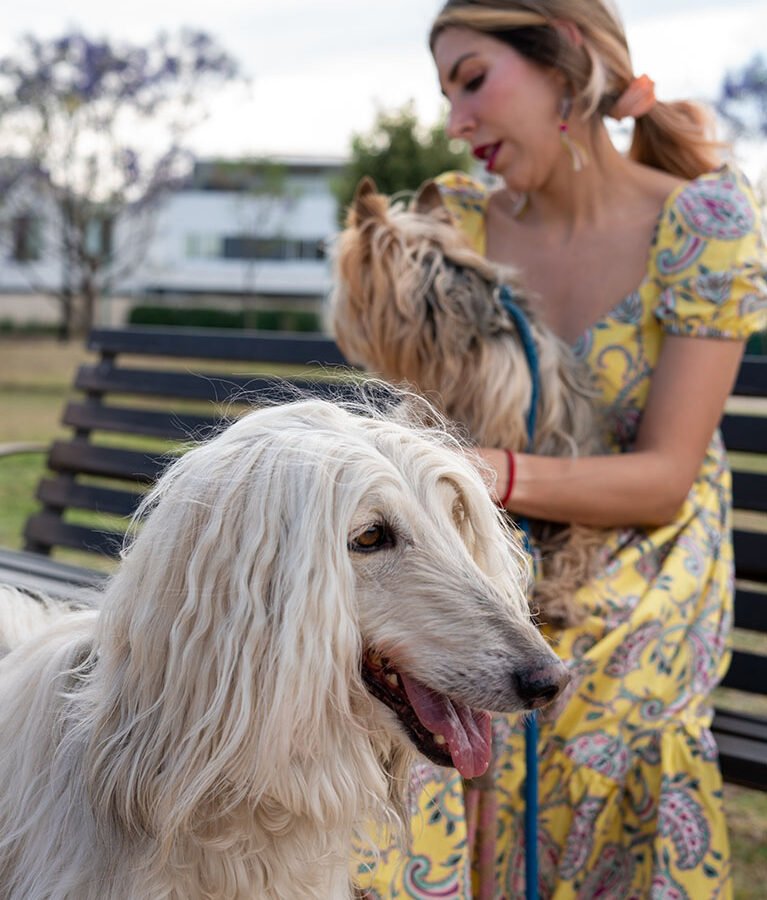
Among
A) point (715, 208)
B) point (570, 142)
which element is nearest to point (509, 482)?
point (715, 208)

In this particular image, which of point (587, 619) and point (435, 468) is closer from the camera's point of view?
point (435, 468)

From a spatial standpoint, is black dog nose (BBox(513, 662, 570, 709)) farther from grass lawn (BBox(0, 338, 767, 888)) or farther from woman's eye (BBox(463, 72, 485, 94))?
grass lawn (BBox(0, 338, 767, 888))

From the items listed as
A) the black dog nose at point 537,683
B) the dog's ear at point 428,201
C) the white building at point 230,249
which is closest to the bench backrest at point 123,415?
the dog's ear at point 428,201

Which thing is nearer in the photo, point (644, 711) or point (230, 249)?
point (644, 711)

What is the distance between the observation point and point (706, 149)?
2850 mm

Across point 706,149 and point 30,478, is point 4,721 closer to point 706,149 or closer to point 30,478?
point 706,149

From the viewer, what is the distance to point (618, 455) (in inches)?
98.3

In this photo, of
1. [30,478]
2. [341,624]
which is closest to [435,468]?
[341,624]

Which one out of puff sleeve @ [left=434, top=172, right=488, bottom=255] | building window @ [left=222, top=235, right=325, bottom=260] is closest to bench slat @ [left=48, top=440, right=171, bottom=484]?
puff sleeve @ [left=434, top=172, right=488, bottom=255]

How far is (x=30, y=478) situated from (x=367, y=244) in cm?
782

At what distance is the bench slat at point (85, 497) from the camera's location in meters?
4.54

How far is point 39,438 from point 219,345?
7.49 metres

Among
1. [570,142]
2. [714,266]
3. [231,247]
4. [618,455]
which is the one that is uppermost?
[570,142]

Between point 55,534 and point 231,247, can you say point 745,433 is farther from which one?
point 231,247
